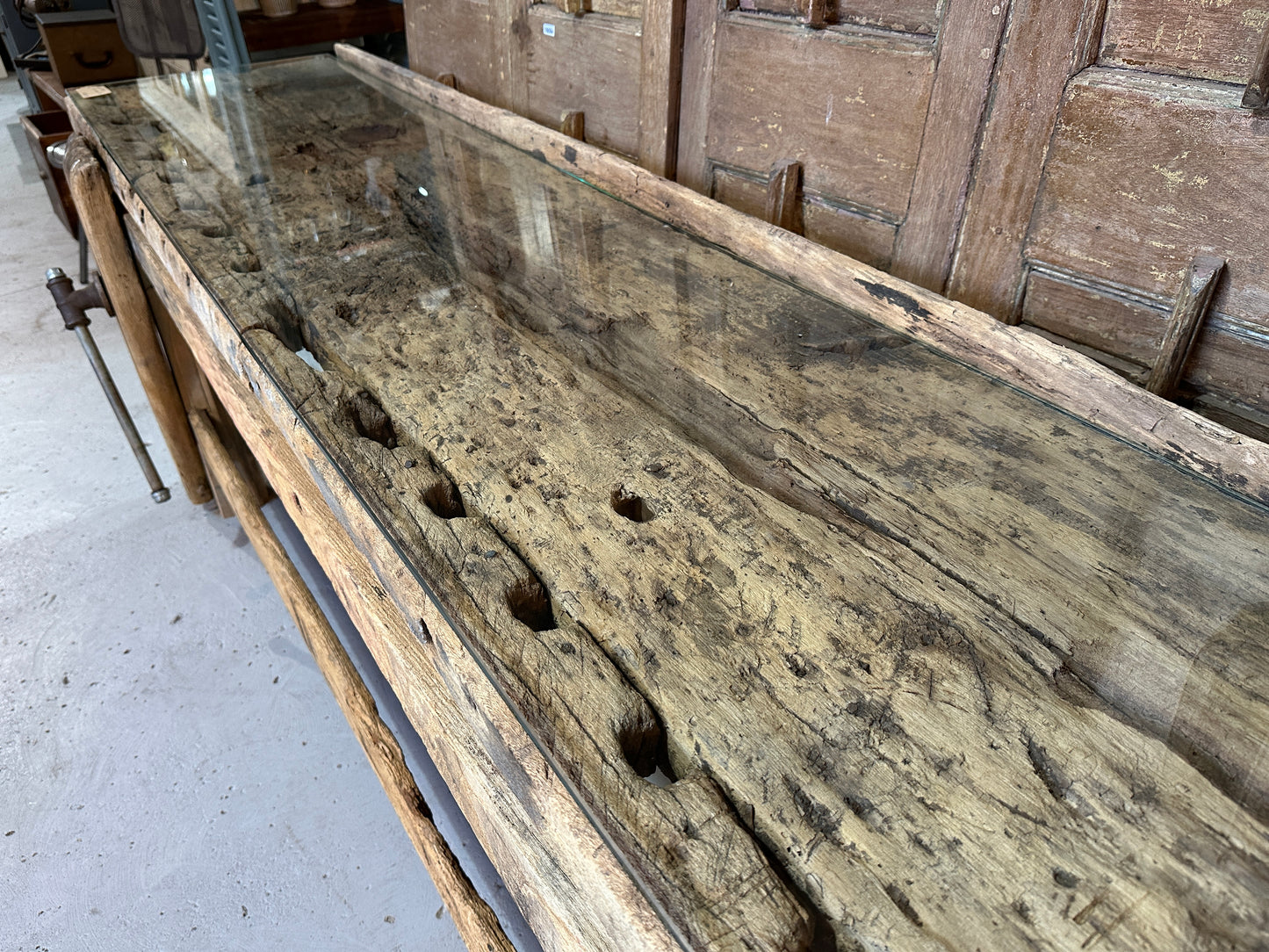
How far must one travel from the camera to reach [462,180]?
2.15 m

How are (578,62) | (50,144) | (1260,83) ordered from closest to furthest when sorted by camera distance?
(1260,83), (578,62), (50,144)

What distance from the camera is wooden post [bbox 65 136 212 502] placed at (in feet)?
7.27

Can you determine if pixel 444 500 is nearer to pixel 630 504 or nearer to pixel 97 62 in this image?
pixel 630 504

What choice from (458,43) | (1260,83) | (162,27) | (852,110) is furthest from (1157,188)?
(162,27)

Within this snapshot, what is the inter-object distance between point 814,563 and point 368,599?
67 cm

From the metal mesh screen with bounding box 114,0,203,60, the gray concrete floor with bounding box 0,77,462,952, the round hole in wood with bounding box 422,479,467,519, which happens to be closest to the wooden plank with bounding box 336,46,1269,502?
the round hole in wood with bounding box 422,479,467,519

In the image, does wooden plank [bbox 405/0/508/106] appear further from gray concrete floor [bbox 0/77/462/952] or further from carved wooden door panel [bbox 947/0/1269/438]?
carved wooden door panel [bbox 947/0/1269/438]

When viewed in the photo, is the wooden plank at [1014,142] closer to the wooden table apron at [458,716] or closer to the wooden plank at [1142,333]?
the wooden plank at [1142,333]

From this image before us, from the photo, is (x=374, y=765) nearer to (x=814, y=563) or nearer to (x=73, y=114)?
(x=814, y=563)

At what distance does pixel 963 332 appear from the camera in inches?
55.3

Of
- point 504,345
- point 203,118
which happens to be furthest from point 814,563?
point 203,118

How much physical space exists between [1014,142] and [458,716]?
1601 mm

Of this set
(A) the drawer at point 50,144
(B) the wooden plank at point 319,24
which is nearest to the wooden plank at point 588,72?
(B) the wooden plank at point 319,24

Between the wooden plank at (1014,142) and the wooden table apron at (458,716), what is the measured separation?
4.91 feet
